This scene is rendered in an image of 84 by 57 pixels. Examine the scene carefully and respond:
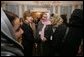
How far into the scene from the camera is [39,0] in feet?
4.43

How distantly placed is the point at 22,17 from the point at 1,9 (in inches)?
3.7

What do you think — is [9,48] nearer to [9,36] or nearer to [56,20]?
[9,36]

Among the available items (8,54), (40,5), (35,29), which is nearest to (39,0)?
(40,5)

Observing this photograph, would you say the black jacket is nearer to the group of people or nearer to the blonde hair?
the group of people

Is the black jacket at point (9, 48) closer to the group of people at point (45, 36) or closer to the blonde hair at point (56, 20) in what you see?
the group of people at point (45, 36)

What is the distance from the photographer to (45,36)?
4.56 feet

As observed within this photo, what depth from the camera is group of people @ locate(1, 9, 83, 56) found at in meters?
1.34

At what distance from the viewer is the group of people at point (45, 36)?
134 centimetres

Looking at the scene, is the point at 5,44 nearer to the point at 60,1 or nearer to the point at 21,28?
the point at 21,28

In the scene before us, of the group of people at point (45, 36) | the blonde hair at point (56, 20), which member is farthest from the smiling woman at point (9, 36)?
the blonde hair at point (56, 20)

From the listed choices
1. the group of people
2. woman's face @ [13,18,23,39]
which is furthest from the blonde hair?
woman's face @ [13,18,23,39]

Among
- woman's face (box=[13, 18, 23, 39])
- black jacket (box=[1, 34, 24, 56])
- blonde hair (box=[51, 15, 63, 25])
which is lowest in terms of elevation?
black jacket (box=[1, 34, 24, 56])

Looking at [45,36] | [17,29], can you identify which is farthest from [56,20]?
[17,29]

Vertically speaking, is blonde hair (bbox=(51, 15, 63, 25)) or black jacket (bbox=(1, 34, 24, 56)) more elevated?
blonde hair (bbox=(51, 15, 63, 25))
